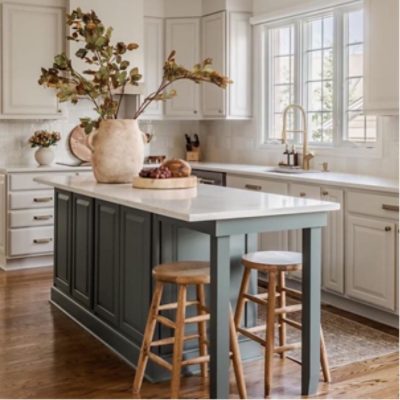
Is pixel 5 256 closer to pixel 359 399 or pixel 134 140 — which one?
pixel 134 140

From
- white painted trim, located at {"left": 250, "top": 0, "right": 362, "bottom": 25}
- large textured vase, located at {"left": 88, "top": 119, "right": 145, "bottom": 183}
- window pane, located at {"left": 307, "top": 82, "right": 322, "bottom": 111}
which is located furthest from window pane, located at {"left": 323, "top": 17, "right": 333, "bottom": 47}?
large textured vase, located at {"left": 88, "top": 119, "right": 145, "bottom": 183}

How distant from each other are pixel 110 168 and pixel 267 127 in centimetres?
269

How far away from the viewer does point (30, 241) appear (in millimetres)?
6008

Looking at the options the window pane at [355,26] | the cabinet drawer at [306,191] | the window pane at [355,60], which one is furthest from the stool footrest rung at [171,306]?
the window pane at [355,26]

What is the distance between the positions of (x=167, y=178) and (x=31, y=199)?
2614mm

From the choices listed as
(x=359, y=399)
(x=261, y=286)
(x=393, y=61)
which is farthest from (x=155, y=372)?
(x=393, y=61)

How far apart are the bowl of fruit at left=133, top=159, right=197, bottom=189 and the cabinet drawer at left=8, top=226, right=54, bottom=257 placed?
247cm

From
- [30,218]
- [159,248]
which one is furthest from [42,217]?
[159,248]

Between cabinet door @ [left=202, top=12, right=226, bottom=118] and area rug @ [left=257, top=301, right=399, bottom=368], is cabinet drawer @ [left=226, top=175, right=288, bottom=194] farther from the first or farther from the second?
area rug @ [left=257, top=301, right=399, bottom=368]

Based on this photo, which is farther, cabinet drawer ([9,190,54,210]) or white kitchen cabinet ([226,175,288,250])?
cabinet drawer ([9,190,54,210])

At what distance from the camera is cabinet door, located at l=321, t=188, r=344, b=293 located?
4.59m

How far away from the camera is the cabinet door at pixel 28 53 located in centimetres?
600

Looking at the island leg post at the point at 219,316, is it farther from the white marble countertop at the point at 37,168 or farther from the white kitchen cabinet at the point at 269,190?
the white marble countertop at the point at 37,168

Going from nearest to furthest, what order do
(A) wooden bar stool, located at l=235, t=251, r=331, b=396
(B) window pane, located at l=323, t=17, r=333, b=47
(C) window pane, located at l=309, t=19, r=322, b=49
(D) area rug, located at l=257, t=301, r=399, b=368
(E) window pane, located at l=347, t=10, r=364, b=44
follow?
(A) wooden bar stool, located at l=235, t=251, r=331, b=396
(D) area rug, located at l=257, t=301, r=399, b=368
(E) window pane, located at l=347, t=10, r=364, b=44
(B) window pane, located at l=323, t=17, r=333, b=47
(C) window pane, located at l=309, t=19, r=322, b=49
